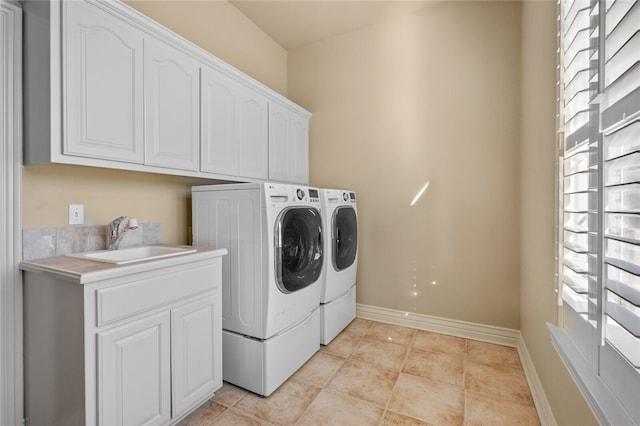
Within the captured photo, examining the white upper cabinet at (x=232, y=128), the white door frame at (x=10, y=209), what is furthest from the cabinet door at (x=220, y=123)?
the white door frame at (x=10, y=209)

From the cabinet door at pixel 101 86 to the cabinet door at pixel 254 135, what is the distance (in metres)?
0.80

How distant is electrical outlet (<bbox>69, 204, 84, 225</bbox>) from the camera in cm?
160


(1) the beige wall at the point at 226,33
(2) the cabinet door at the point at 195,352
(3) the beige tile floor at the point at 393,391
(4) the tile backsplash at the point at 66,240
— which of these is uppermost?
(1) the beige wall at the point at 226,33

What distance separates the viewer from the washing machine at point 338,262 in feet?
7.82

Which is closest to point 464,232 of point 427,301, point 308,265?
point 427,301

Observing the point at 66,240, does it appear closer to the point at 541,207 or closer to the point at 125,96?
the point at 125,96

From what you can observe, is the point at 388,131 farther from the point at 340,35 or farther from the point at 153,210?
the point at 153,210

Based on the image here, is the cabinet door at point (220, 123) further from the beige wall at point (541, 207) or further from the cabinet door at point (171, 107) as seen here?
the beige wall at point (541, 207)

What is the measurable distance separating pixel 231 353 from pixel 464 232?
211 cm

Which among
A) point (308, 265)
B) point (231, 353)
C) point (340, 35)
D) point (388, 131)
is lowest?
point (231, 353)

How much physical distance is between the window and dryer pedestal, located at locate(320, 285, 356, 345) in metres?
1.54

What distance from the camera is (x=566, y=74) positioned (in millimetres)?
1213

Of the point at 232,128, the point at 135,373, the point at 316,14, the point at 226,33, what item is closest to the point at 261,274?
the point at 135,373

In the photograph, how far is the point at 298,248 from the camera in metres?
2.08
